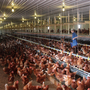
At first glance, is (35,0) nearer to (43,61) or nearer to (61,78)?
(43,61)

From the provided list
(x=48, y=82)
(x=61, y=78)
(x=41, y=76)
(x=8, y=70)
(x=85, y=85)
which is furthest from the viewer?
(x=8, y=70)

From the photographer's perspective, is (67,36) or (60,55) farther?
(67,36)

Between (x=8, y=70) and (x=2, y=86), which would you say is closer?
(x=2, y=86)

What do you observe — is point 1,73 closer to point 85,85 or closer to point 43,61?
point 43,61

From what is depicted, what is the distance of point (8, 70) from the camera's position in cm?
384

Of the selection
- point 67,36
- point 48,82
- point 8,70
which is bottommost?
point 48,82

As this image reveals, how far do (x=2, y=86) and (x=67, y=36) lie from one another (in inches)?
276

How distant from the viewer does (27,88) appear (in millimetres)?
2494

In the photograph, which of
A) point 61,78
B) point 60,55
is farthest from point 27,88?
point 60,55

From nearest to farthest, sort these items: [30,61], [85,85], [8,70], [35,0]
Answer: [85,85]
[8,70]
[30,61]
[35,0]

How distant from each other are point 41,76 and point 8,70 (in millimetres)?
1353

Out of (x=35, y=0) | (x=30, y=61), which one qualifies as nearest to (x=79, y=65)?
(x=30, y=61)

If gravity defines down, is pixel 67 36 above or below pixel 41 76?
above

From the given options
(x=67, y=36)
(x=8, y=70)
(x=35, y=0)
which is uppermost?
(x=35, y=0)
